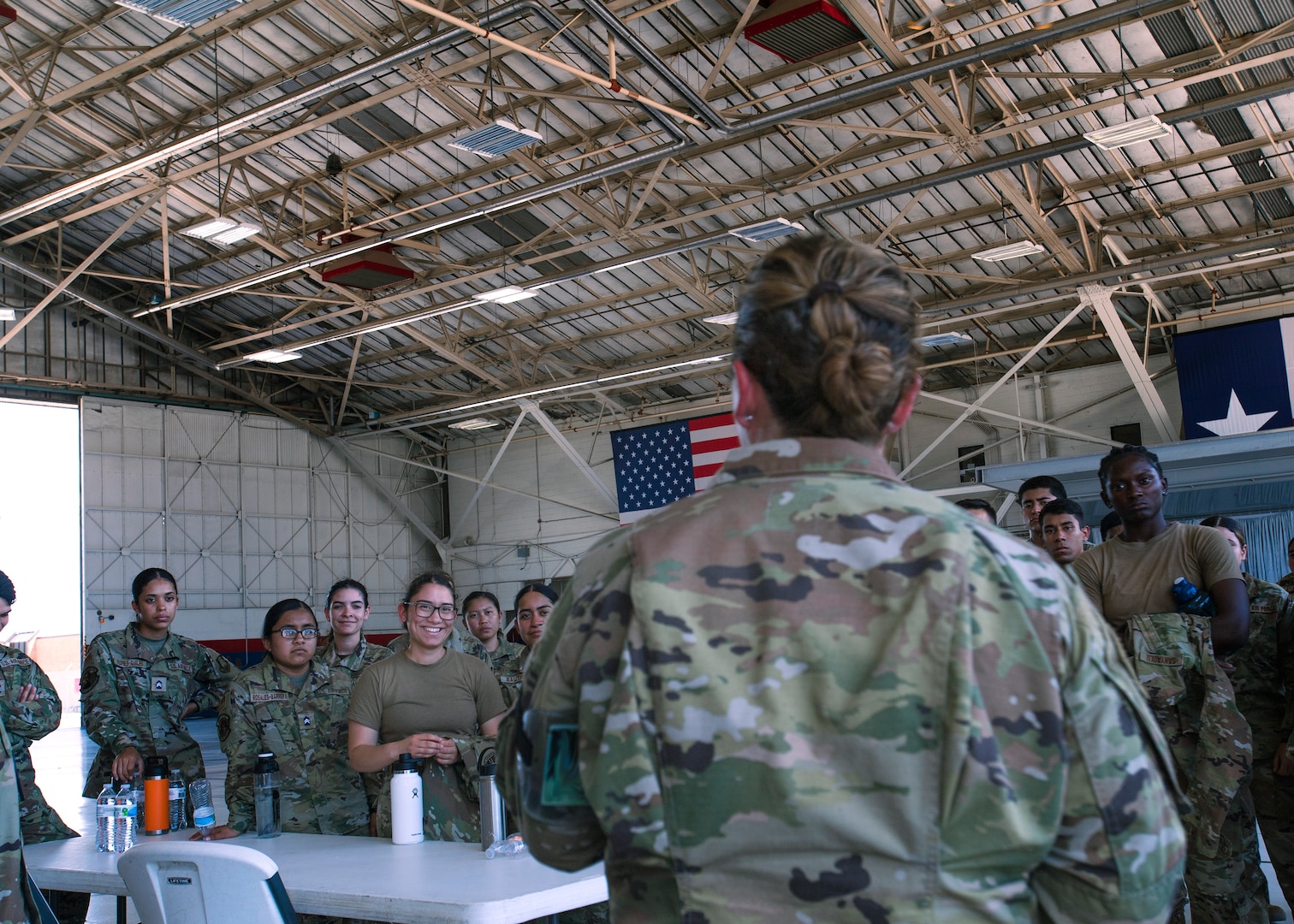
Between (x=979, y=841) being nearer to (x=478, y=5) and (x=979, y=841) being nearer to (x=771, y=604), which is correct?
(x=771, y=604)

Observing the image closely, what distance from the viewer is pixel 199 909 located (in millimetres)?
2508

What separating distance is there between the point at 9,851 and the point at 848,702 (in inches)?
83.9

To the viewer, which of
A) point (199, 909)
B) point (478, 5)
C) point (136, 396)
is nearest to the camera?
point (199, 909)

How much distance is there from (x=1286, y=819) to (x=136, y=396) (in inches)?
770

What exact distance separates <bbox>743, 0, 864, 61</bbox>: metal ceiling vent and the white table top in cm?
779

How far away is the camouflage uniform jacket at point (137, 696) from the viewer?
4.95 m

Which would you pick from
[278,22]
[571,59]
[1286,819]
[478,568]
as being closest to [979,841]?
[1286,819]

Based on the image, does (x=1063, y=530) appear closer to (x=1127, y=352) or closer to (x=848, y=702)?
(x=848, y=702)

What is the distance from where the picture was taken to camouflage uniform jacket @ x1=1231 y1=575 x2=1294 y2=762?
3.81 meters

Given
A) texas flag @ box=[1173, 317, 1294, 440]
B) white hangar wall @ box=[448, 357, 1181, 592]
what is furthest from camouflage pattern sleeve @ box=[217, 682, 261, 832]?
texas flag @ box=[1173, 317, 1294, 440]

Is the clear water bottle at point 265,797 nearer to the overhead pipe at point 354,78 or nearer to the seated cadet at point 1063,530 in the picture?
the seated cadet at point 1063,530

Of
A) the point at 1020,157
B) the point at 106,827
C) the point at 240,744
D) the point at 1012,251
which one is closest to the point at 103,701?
the point at 240,744

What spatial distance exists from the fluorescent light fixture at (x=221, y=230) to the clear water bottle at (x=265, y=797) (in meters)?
9.24

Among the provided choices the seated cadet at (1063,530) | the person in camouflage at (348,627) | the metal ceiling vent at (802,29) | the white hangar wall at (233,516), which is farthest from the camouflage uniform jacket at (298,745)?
the white hangar wall at (233,516)
